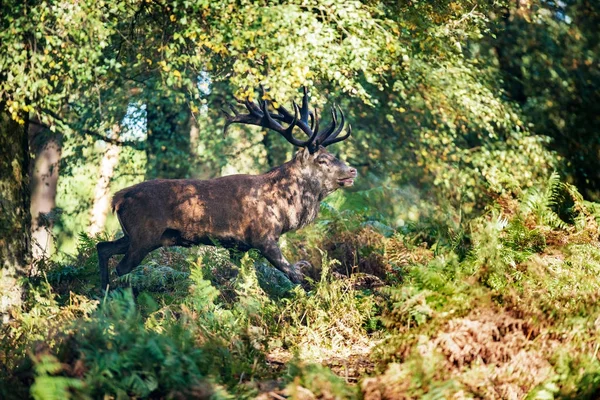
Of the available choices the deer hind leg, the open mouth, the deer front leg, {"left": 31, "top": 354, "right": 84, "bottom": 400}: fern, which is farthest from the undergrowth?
the open mouth

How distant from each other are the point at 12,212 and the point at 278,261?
3.37m

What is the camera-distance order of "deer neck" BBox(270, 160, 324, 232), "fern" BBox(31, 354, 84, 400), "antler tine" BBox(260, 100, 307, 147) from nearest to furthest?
"fern" BBox(31, 354, 84, 400), "deer neck" BBox(270, 160, 324, 232), "antler tine" BBox(260, 100, 307, 147)

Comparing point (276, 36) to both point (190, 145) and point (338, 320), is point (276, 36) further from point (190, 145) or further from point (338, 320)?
point (190, 145)

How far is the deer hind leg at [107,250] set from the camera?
11.4 m

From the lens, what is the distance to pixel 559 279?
8.26 m

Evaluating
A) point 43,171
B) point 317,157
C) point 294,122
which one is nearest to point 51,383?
point 294,122

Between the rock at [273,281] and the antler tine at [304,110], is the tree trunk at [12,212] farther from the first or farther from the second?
the antler tine at [304,110]

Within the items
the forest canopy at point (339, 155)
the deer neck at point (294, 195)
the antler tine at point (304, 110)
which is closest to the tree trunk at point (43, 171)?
the forest canopy at point (339, 155)

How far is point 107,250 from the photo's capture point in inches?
452

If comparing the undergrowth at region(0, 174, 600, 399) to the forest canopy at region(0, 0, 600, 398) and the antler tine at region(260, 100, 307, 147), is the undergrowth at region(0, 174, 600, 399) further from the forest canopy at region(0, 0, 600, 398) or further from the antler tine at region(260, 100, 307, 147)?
the antler tine at region(260, 100, 307, 147)

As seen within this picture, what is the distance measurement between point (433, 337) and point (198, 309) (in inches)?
99.5

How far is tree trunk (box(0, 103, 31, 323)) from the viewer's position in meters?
10.6

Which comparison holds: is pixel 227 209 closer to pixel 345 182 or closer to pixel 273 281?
A: pixel 273 281

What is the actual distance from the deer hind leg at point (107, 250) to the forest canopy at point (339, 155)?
0.33 meters
